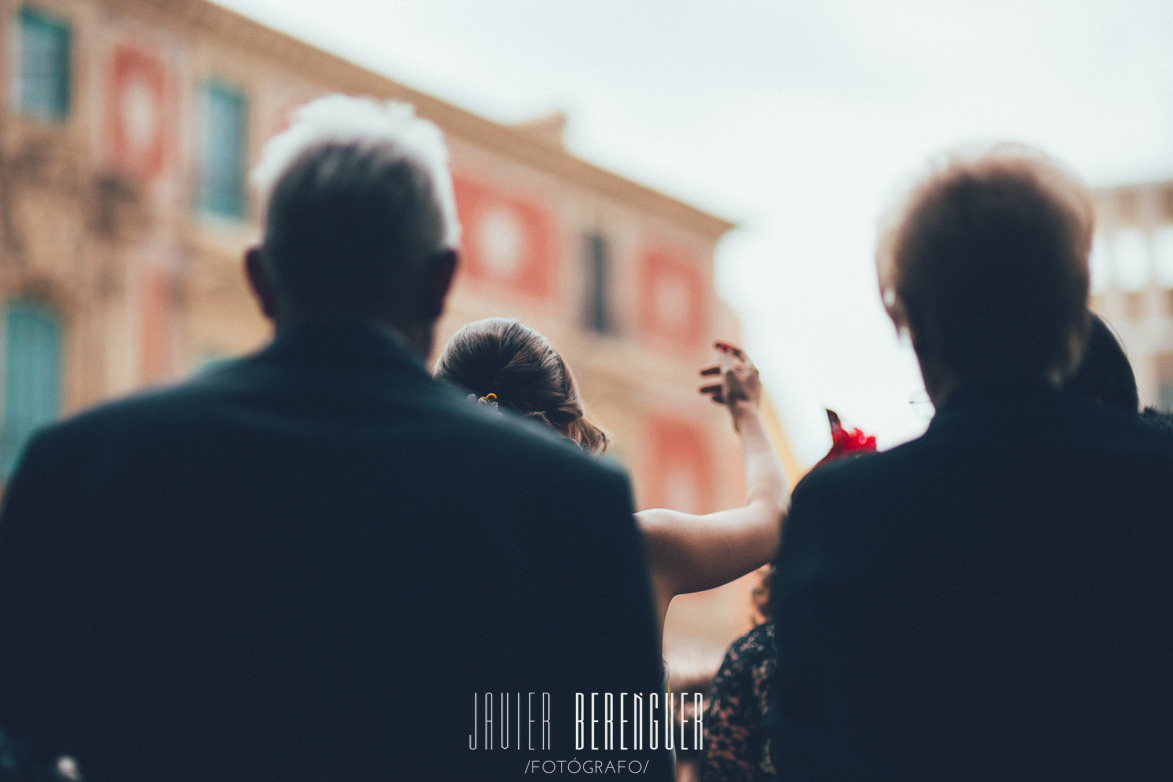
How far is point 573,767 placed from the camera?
140 cm

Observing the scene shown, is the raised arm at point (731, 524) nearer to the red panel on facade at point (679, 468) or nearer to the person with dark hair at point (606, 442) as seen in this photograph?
the person with dark hair at point (606, 442)

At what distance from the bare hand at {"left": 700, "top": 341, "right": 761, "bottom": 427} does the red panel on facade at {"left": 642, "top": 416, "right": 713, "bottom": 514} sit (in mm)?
15893

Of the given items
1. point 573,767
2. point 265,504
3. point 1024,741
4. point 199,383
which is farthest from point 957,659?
point 199,383

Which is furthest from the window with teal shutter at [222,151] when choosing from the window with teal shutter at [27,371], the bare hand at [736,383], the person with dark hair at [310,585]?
the person with dark hair at [310,585]

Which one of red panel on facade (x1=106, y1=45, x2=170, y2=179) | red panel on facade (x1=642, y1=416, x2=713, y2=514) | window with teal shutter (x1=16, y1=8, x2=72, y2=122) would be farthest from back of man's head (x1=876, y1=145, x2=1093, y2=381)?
red panel on facade (x1=642, y1=416, x2=713, y2=514)

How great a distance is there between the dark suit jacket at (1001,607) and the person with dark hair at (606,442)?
568mm

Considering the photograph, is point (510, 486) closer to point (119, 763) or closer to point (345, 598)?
point (345, 598)

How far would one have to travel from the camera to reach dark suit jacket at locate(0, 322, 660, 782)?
130 centimetres

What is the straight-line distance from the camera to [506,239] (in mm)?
17609

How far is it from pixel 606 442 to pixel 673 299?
697 inches

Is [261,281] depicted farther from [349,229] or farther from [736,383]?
[736,383]

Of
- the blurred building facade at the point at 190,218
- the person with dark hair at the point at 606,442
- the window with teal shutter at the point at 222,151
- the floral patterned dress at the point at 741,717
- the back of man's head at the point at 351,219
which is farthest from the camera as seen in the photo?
the window with teal shutter at the point at 222,151

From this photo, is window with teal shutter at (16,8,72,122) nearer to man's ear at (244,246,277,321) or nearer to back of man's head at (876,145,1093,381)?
man's ear at (244,246,277,321)

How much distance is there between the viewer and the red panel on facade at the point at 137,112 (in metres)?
13.7
